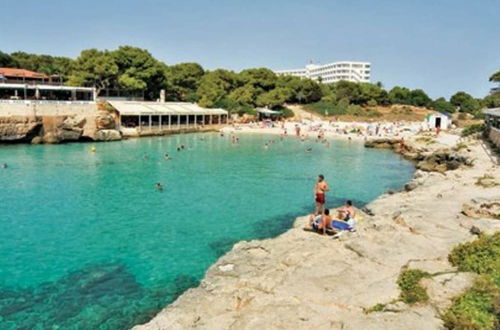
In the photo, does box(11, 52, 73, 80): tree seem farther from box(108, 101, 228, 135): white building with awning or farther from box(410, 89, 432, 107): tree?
box(410, 89, 432, 107): tree

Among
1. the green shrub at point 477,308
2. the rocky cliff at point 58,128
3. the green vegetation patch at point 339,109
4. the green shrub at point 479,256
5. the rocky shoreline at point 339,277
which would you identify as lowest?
the rocky shoreline at point 339,277

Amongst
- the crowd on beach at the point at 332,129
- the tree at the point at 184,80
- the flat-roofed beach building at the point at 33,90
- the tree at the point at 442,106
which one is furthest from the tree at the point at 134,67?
the tree at the point at 442,106

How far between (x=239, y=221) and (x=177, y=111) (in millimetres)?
42055

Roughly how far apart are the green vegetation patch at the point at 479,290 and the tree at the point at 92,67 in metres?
54.5

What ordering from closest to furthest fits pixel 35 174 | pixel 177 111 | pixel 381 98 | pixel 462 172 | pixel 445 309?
pixel 445 309 → pixel 462 172 → pixel 35 174 → pixel 177 111 → pixel 381 98

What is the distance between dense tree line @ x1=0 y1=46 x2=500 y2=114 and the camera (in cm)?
5697

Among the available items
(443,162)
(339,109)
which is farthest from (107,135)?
(339,109)

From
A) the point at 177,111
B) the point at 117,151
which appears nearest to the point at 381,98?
the point at 177,111

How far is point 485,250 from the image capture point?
883 cm

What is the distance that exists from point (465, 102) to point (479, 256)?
99.2 metres

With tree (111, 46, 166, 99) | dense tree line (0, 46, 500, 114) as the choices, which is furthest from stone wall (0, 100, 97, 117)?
tree (111, 46, 166, 99)

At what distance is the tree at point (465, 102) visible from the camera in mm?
91125

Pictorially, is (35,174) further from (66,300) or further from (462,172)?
(462,172)

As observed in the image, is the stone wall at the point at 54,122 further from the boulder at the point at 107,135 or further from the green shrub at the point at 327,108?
the green shrub at the point at 327,108
